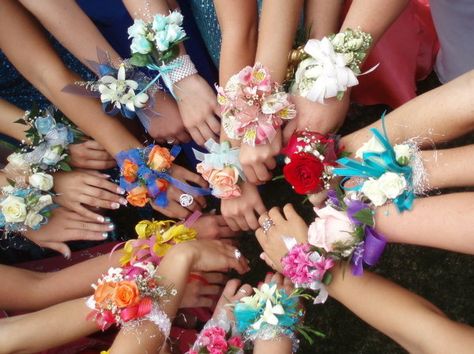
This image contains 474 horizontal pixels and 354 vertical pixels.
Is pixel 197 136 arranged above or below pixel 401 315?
above

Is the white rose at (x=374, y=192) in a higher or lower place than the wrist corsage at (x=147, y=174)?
lower

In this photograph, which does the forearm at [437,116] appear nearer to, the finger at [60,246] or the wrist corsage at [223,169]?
the wrist corsage at [223,169]

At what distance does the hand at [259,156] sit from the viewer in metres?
1.61

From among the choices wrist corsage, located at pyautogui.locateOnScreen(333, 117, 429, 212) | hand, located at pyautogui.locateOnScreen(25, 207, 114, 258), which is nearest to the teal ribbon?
wrist corsage, located at pyautogui.locateOnScreen(333, 117, 429, 212)

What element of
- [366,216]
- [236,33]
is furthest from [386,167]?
[236,33]

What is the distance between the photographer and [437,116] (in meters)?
1.39

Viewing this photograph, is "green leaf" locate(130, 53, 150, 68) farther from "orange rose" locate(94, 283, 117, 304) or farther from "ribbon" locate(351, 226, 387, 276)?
"ribbon" locate(351, 226, 387, 276)

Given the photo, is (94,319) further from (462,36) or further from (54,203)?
(462,36)

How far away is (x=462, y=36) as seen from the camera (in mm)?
1768

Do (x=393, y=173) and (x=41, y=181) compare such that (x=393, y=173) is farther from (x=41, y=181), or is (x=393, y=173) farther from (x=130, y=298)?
(x=41, y=181)

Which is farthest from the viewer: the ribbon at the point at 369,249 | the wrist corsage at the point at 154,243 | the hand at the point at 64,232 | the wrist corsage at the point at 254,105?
the hand at the point at 64,232

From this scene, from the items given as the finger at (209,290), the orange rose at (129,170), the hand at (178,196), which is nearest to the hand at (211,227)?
the hand at (178,196)

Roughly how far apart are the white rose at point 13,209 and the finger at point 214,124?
713 mm

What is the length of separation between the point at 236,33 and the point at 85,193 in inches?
33.0
